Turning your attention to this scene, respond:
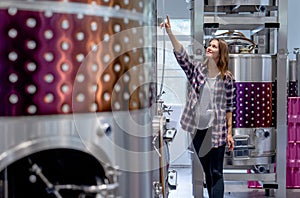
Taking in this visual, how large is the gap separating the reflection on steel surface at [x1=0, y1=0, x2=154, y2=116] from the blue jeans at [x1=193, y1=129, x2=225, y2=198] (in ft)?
6.87

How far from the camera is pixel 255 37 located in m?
3.28

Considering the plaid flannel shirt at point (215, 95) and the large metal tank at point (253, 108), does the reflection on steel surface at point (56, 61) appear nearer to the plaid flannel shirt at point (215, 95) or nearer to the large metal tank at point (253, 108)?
the plaid flannel shirt at point (215, 95)

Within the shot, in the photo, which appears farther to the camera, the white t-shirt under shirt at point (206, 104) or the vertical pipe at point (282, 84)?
the vertical pipe at point (282, 84)

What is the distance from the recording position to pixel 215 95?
2443 mm

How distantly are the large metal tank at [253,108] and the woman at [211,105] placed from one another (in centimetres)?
24

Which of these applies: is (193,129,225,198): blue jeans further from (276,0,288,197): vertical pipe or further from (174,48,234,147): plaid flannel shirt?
(276,0,288,197): vertical pipe

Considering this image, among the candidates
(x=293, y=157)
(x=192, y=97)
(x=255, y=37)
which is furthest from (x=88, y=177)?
(x=293, y=157)

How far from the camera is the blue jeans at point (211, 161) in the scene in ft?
8.26

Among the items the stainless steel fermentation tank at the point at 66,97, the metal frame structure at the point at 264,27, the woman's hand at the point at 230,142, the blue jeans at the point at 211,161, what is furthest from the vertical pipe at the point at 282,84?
the stainless steel fermentation tank at the point at 66,97

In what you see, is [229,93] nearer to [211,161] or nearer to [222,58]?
[222,58]

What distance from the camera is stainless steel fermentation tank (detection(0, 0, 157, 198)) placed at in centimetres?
40

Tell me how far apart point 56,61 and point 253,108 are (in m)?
2.49

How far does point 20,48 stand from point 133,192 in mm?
183

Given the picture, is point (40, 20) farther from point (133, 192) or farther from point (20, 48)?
point (133, 192)
